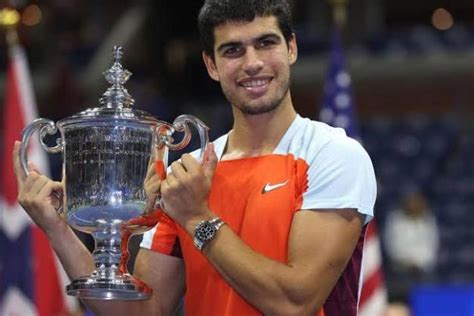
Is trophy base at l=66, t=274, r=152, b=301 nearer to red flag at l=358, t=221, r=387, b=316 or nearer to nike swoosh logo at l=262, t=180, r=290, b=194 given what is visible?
nike swoosh logo at l=262, t=180, r=290, b=194

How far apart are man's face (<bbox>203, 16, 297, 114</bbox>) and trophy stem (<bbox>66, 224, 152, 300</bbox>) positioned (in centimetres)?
43

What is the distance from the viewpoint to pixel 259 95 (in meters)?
2.81

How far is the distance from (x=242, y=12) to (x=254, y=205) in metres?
0.45

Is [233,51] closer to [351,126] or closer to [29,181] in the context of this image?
[29,181]

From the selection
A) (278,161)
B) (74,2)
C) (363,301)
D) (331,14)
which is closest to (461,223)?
(331,14)

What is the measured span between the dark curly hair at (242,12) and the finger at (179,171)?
36 centimetres

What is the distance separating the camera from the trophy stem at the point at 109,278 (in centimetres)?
273

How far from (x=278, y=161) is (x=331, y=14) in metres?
10.6

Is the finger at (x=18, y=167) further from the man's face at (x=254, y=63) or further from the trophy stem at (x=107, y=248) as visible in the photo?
the man's face at (x=254, y=63)

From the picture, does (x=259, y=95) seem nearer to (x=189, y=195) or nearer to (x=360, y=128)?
(x=189, y=195)

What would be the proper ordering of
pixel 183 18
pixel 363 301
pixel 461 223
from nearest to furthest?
pixel 363 301 < pixel 461 223 < pixel 183 18

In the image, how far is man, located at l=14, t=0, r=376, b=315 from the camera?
265 centimetres

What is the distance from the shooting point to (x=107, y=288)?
8.93 ft

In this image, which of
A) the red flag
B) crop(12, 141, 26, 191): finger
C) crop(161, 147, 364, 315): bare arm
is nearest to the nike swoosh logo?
crop(161, 147, 364, 315): bare arm
